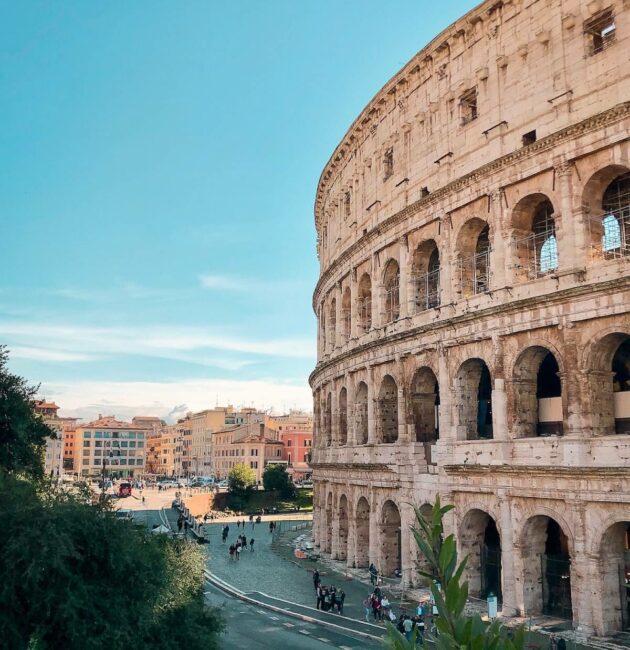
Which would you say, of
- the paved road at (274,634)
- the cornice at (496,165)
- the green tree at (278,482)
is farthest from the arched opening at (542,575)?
the green tree at (278,482)

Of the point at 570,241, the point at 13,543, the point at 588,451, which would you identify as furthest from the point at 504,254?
Result: the point at 13,543

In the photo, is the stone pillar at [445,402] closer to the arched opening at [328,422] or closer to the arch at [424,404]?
the arch at [424,404]

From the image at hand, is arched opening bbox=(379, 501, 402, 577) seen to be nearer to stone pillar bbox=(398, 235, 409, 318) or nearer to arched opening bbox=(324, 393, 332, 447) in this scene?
stone pillar bbox=(398, 235, 409, 318)

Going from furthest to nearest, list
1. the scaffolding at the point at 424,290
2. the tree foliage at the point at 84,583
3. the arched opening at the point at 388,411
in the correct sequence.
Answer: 1. the arched opening at the point at 388,411
2. the scaffolding at the point at 424,290
3. the tree foliage at the point at 84,583

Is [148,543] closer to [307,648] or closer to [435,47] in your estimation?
[307,648]

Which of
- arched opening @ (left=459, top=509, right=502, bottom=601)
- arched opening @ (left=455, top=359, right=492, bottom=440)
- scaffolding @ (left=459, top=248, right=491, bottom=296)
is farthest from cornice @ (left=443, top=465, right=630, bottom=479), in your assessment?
scaffolding @ (left=459, top=248, right=491, bottom=296)
